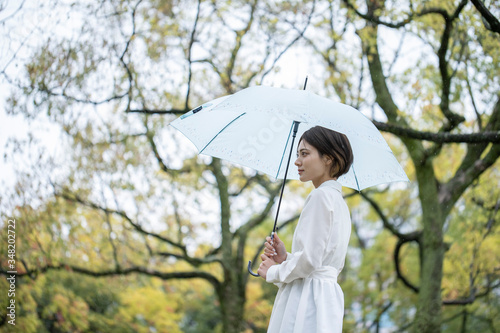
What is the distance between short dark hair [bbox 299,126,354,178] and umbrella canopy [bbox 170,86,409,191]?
0.05 m

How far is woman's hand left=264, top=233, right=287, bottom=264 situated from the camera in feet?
7.86

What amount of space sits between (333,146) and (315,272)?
1.85 feet

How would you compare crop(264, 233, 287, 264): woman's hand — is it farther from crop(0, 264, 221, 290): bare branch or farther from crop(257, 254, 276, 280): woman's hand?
crop(0, 264, 221, 290): bare branch

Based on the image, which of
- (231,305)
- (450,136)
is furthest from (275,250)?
(231,305)

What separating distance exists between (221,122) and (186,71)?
12.1ft

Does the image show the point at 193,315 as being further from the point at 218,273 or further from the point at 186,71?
the point at 186,71

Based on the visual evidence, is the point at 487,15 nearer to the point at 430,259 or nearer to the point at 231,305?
the point at 430,259

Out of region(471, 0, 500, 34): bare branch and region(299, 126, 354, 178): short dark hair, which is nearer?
region(299, 126, 354, 178): short dark hair

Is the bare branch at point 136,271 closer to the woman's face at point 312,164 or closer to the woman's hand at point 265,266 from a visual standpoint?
Result: the woman's hand at point 265,266

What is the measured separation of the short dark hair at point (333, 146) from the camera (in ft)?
7.58

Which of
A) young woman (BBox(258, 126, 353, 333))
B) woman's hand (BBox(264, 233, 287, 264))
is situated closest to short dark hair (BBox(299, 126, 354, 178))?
young woman (BBox(258, 126, 353, 333))

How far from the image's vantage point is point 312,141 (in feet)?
7.59

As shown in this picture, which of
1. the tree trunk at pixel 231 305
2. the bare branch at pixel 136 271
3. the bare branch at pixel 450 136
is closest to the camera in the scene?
the bare branch at pixel 450 136

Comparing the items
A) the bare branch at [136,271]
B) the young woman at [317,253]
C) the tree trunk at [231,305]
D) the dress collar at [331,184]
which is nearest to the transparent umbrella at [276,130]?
the young woman at [317,253]
